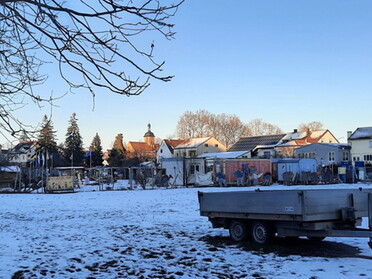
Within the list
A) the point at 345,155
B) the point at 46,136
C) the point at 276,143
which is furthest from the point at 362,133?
the point at 46,136

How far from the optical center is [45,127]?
19.8 feet

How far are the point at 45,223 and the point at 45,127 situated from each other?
1100 cm

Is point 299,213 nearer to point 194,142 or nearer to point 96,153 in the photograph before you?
point 194,142

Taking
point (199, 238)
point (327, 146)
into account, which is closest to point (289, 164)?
point (327, 146)

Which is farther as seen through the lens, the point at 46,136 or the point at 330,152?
the point at 330,152

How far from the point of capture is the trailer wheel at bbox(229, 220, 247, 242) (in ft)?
37.0

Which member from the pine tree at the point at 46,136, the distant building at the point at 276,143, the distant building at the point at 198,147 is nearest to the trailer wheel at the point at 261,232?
the pine tree at the point at 46,136

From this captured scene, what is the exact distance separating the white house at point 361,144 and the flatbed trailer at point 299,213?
66.5 metres

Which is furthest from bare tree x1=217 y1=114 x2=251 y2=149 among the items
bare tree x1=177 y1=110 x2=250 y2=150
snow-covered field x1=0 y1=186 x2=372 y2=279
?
snow-covered field x1=0 y1=186 x2=372 y2=279

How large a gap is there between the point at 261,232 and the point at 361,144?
67.9m

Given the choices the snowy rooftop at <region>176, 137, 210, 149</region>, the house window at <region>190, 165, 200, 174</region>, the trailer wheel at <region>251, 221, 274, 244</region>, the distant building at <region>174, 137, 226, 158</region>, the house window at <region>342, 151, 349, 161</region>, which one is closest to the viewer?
the trailer wheel at <region>251, 221, 274, 244</region>

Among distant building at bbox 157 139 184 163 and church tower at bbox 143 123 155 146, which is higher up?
church tower at bbox 143 123 155 146

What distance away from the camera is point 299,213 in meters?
9.59

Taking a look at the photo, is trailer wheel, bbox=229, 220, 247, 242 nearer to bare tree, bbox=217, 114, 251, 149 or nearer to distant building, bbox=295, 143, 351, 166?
distant building, bbox=295, 143, 351, 166
